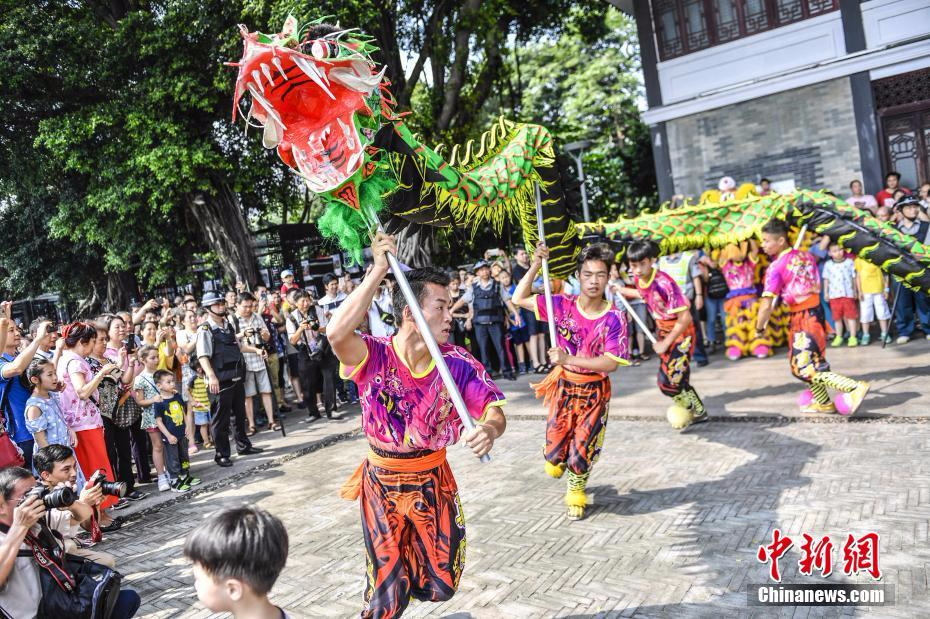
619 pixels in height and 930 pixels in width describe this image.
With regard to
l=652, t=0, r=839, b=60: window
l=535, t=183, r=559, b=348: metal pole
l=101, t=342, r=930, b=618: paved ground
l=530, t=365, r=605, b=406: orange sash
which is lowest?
l=101, t=342, r=930, b=618: paved ground

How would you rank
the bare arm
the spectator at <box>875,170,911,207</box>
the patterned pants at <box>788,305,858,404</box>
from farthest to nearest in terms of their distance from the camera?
the spectator at <box>875,170,911,207</box>
the patterned pants at <box>788,305,858,404</box>
the bare arm

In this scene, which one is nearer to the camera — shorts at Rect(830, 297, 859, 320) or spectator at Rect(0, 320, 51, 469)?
spectator at Rect(0, 320, 51, 469)

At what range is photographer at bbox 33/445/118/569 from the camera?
389 cm

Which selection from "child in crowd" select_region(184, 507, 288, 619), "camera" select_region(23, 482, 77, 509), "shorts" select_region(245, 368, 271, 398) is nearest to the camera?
"child in crowd" select_region(184, 507, 288, 619)

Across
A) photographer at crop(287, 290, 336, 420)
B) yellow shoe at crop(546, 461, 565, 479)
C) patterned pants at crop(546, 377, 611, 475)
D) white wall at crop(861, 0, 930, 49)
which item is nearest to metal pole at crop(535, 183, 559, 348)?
patterned pants at crop(546, 377, 611, 475)

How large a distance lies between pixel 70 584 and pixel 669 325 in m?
5.22

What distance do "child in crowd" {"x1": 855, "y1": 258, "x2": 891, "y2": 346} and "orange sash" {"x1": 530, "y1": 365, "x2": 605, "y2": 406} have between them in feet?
19.8

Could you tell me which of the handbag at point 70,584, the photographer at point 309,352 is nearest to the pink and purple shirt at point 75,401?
the handbag at point 70,584

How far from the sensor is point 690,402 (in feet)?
22.3

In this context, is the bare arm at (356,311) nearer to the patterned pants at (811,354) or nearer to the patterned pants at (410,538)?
the patterned pants at (410,538)

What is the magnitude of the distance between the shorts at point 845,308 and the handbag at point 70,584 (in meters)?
9.30

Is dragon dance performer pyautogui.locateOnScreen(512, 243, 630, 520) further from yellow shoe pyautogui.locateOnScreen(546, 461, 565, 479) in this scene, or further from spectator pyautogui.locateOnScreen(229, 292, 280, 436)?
spectator pyautogui.locateOnScreen(229, 292, 280, 436)

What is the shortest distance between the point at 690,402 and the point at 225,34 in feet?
34.2

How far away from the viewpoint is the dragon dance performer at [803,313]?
6414 millimetres
